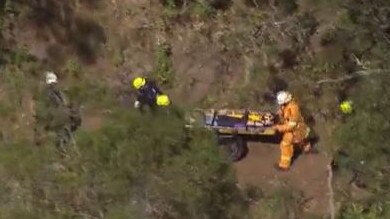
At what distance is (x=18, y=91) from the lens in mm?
18328

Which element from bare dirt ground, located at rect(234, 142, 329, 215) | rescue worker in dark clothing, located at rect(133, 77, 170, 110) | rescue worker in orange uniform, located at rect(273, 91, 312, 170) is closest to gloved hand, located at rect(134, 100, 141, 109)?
rescue worker in dark clothing, located at rect(133, 77, 170, 110)

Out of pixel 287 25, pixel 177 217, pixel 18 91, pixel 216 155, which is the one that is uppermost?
pixel 287 25

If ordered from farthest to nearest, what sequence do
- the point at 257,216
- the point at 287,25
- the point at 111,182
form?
the point at 287,25 < the point at 257,216 < the point at 111,182

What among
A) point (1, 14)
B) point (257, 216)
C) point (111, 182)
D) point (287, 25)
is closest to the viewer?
point (111, 182)

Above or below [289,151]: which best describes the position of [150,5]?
above

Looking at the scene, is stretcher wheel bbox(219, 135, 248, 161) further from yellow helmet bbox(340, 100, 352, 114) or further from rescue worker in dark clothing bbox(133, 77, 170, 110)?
yellow helmet bbox(340, 100, 352, 114)

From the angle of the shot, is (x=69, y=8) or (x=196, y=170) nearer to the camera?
(x=196, y=170)

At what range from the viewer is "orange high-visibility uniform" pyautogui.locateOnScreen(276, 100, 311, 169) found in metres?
15.7

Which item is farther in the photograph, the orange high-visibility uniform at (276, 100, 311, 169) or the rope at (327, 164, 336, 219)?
the orange high-visibility uniform at (276, 100, 311, 169)

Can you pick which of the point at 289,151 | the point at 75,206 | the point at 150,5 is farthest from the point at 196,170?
the point at 150,5

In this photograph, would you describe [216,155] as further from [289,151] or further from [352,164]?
[289,151]

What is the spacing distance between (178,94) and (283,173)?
8.84ft

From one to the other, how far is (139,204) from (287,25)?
24.7 feet

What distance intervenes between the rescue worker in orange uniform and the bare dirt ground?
0.83ft
